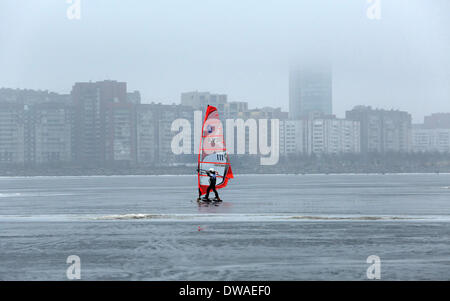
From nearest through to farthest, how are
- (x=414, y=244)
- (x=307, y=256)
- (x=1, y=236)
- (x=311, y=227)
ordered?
(x=307, y=256)
(x=414, y=244)
(x=1, y=236)
(x=311, y=227)

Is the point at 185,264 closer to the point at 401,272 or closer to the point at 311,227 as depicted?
the point at 401,272

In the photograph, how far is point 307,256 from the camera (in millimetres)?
21156

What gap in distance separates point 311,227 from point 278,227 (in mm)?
1359

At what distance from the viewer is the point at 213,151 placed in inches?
1912

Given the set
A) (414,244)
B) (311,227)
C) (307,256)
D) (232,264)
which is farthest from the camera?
(311,227)

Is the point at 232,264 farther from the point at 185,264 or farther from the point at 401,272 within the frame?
the point at 401,272

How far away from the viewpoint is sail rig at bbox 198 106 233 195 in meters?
48.3

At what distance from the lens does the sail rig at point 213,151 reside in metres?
48.3

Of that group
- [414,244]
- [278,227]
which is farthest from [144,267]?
[278,227]
